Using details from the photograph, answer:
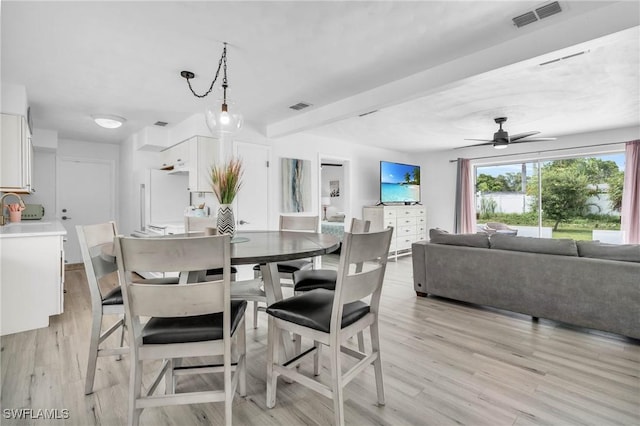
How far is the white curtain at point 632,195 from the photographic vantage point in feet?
16.1

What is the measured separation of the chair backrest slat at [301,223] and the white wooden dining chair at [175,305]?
152cm

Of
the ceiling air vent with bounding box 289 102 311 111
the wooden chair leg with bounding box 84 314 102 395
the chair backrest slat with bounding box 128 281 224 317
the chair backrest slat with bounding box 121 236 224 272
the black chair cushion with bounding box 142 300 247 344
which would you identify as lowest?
the wooden chair leg with bounding box 84 314 102 395

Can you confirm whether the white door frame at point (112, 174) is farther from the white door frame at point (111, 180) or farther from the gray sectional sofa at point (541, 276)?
the gray sectional sofa at point (541, 276)

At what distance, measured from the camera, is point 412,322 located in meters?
2.88

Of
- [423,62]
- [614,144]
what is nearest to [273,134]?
[423,62]

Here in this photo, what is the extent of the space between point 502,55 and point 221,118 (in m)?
2.11

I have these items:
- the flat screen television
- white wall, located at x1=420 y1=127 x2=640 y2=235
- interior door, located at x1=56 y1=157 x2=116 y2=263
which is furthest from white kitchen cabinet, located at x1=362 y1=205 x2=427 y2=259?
interior door, located at x1=56 y1=157 x2=116 y2=263

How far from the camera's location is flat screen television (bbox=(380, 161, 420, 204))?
639 cm

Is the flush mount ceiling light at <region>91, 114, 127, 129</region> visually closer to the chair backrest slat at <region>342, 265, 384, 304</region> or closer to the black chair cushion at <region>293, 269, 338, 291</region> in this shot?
the black chair cushion at <region>293, 269, 338, 291</region>

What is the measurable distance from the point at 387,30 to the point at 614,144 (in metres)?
5.28

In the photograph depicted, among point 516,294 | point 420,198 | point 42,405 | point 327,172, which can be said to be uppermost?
point 327,172

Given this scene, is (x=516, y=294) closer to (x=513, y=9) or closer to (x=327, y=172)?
(x=513, y=9)

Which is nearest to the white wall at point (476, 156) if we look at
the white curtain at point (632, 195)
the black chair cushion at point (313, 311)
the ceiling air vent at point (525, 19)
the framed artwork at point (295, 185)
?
the white curtain at point (632, 195)

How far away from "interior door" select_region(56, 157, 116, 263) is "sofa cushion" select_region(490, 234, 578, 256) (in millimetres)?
6383
